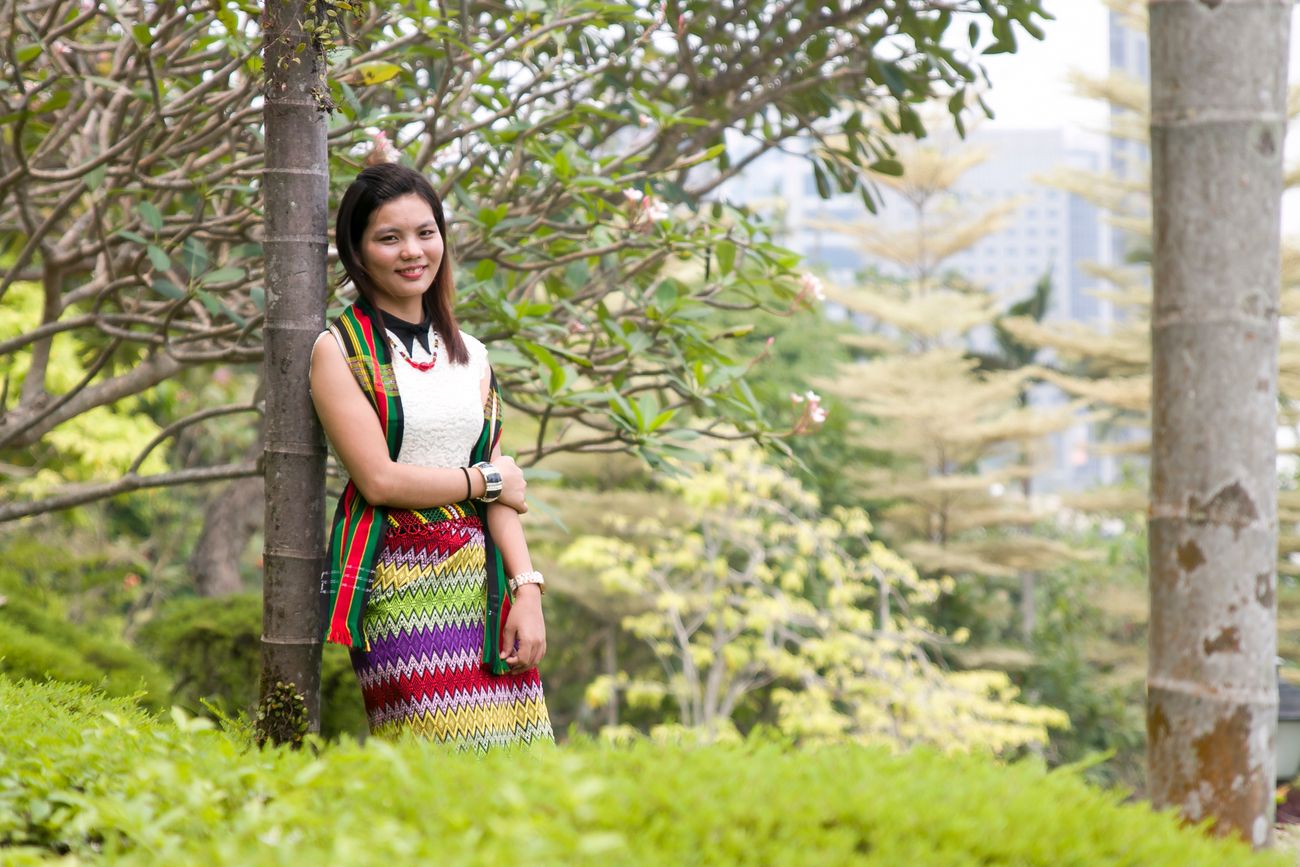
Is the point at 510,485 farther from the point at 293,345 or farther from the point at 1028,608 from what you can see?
the point at 1028,608

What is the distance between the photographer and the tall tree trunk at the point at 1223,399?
4.69ft

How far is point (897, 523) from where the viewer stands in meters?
15.5

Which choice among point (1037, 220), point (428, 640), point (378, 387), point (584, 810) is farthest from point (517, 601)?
point (1037, 220)

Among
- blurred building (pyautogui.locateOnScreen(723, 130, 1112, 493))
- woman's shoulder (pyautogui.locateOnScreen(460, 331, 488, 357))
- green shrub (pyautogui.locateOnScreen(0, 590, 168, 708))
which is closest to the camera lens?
woman's shoulder (pyautogui.locateOnScreen(460, 331, 488, 357))

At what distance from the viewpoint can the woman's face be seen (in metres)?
1.95

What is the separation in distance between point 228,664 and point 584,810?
4280mm

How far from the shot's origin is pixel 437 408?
1946 mm

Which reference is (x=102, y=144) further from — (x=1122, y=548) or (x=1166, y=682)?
(x=1122, y=548)

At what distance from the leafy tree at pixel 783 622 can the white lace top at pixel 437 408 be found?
7938mm

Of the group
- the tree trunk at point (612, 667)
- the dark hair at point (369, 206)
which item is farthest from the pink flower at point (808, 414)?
the tree trunk at point (612, 667)

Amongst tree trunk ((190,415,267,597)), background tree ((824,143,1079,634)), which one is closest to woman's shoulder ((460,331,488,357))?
tree trunk ((190,415,267,597))

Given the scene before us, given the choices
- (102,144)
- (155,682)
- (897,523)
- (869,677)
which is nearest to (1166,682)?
(102,144)

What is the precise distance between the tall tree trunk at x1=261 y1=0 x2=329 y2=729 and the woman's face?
9cm

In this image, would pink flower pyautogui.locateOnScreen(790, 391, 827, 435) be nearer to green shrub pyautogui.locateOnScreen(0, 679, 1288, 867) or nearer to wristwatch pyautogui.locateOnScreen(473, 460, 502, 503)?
wristwatch pyautogui.locateOnScreen(473, 460, 502, 503)
